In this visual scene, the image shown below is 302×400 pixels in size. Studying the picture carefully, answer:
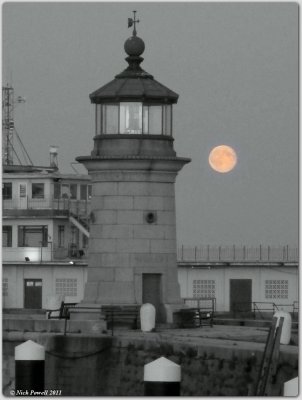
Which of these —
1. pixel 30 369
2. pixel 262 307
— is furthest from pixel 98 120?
pixel 262 307

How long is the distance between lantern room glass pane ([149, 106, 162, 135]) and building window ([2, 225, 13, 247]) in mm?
25264

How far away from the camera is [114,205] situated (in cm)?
4772

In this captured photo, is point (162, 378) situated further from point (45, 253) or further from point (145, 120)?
point (45, 253)

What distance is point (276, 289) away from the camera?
63875mm

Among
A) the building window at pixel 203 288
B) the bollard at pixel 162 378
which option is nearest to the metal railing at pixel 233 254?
the building window at pixel 203 288

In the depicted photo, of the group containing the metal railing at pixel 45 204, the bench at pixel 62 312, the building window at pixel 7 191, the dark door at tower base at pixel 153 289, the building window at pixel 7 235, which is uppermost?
the building window at pixel 7 191

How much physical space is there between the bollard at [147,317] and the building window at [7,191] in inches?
1213

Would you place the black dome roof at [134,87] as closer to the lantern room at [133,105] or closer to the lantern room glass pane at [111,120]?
the lantern room at [133,105]

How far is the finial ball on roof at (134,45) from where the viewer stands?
4875 cm

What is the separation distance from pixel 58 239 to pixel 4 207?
2.20 meters

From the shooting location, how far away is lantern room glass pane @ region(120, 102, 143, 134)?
159ft

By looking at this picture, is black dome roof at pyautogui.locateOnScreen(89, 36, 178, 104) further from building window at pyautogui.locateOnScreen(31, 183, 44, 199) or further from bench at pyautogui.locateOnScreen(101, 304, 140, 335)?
building window at pyautogui.locateOnScreen(31, 183, 44, 199)

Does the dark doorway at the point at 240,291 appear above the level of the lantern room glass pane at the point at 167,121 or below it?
below

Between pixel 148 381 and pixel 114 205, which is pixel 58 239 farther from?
pixel 148 381
